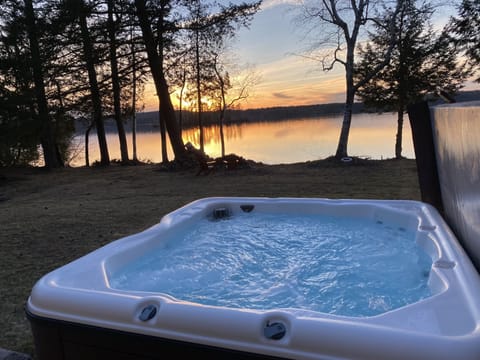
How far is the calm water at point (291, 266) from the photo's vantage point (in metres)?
2.08

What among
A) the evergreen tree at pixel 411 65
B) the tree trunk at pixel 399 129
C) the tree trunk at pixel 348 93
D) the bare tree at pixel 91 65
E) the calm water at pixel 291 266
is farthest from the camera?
the tree trunk at pixel 399 129

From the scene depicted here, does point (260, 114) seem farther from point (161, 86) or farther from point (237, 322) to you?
point (237, 322)

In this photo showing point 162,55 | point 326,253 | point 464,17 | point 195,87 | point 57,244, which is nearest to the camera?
point 326,253

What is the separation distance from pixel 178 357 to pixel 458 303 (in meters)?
1.06

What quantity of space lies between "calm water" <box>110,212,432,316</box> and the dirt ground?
35.7 inches

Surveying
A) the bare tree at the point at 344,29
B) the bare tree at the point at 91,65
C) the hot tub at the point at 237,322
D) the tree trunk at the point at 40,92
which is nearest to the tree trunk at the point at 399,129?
the bare tree at the point at 344,29

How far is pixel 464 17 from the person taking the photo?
7.98 meters

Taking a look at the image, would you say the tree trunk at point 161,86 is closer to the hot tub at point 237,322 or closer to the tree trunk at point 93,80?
the tree trunk at point 93,80

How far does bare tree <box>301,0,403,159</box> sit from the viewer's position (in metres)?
7.82

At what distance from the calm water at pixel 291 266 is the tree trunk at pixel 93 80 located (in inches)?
273

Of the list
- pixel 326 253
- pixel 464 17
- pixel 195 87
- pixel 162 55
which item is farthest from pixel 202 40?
pixel 326 253

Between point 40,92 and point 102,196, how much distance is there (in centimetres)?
473

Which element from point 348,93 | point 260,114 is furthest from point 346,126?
point 260,114

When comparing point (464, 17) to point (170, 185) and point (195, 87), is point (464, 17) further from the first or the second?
point (195, 87)
